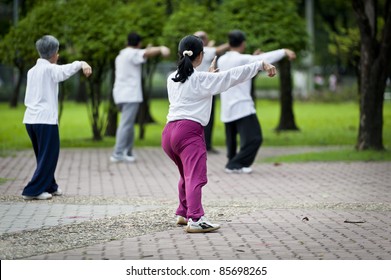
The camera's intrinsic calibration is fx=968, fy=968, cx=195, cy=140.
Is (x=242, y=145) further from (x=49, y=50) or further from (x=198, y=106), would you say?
(x=198, y=106)

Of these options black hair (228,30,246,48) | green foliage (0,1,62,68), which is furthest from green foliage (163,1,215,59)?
black hair (228,30,246,48)

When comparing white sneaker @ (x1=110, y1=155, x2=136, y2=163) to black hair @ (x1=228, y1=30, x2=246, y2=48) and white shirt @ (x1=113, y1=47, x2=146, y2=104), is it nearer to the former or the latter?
white shirt @ (x1=113, y1=47, x2=146, y2=104)

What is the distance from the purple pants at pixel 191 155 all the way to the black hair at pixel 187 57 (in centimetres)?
42

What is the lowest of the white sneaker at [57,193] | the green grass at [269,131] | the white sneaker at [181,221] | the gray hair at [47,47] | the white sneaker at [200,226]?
the green grass at [269,131]

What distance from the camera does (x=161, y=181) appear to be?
45.4 ft

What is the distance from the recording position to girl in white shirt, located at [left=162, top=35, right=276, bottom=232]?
29.3 feet

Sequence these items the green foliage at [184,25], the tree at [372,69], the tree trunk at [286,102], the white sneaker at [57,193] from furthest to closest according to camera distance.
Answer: the tree trunk at [286,102], the green foliage at [184,25], the tree at [372,69], the white sneaker at [57,193]

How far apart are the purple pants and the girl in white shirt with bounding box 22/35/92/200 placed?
2.78 metres

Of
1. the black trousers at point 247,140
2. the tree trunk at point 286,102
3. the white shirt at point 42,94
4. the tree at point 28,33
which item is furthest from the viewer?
the tree trunk at point 286,102

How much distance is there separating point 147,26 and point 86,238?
1166 cm

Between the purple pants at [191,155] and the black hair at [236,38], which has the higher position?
the black hair at [236,38]

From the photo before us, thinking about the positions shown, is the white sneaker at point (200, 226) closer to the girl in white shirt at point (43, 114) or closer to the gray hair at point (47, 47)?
the girl in white shirt at point (43, 114)

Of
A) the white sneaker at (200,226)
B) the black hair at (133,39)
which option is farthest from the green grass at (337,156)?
the white sneaker at (200,226)

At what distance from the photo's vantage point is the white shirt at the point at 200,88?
8.93 m
